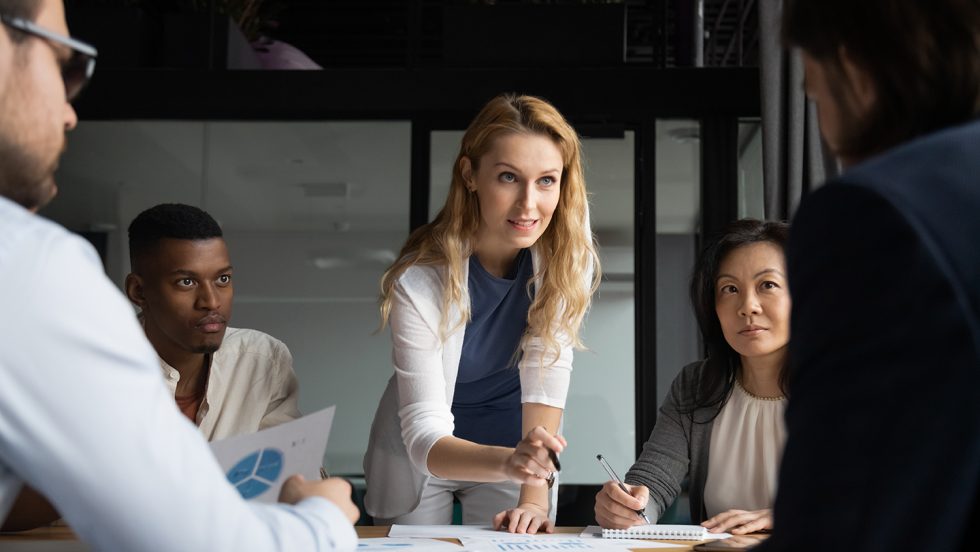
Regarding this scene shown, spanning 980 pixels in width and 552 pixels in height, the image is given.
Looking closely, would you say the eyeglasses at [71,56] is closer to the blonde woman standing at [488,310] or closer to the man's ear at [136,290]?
the blonde woman standing at [488,310]

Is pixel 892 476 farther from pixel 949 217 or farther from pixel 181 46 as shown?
pixel 181 46

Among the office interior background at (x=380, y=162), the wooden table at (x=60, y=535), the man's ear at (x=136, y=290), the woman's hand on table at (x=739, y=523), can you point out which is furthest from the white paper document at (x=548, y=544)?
the office interior background at (x=380, y=162)

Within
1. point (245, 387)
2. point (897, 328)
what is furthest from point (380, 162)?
point (897, 328)

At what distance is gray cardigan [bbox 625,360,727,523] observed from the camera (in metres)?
2.10

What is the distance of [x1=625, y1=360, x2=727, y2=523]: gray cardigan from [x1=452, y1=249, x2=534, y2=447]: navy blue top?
0.98ft

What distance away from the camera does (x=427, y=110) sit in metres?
3.65

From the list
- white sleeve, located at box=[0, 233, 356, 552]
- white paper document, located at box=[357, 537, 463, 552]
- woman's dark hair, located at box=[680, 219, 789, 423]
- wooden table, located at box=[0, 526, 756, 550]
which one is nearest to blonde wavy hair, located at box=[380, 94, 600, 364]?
woman's dark hair, located at box=[680, 219, 789, 423]

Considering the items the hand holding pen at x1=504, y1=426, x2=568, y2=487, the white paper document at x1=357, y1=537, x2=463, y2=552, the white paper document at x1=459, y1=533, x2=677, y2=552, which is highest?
the hand holding pen at x1=504, y1=426, x2=568, y2=487

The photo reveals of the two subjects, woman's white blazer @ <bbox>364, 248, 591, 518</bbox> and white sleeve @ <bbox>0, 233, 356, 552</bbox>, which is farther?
woman's white blazer @ <bbox>364, 248, 591, 518</bbox>

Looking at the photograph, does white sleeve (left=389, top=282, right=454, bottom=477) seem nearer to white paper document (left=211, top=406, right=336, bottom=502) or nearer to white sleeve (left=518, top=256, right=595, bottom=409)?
white sleeve (left=518, top=256, right=595, bottom=409)

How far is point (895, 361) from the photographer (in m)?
0.61

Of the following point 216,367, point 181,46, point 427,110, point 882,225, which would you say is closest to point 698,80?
point 427,110

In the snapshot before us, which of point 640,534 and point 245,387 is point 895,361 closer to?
point 640,534

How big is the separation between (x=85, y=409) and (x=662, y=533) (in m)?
1.12
